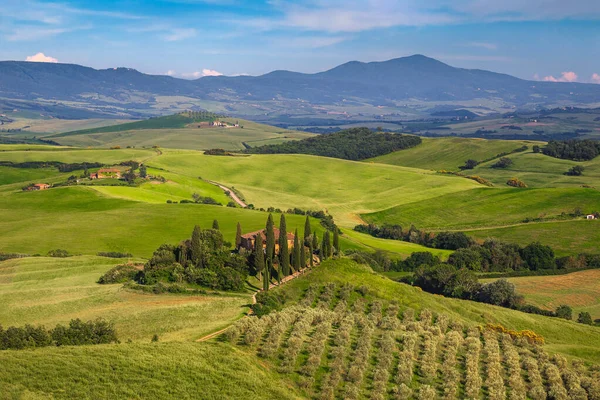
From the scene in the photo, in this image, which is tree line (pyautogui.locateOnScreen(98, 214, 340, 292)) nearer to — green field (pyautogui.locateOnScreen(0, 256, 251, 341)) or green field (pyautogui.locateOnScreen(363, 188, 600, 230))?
green field (pyautogui.locateOnScreen(0, 256, 251, 341))

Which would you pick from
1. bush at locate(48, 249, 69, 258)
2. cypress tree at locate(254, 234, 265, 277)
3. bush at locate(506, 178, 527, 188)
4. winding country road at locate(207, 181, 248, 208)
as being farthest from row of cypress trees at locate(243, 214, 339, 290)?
bush at locate(506, 178, 527, 188)

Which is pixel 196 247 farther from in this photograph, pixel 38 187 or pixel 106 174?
pixel 106 174

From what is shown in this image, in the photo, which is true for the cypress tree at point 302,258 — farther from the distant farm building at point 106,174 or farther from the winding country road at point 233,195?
the distant farm building at point 106,174

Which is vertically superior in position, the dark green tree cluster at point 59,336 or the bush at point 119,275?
the dark green tree cluster at point 59,336

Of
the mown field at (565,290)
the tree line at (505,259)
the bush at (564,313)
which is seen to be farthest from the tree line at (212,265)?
the mown field at (565,290)

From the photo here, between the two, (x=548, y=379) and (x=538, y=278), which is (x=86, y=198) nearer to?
(x=538, y=278)

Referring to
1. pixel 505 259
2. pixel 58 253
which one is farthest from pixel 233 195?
pixel 505 259
